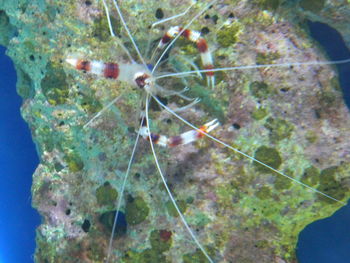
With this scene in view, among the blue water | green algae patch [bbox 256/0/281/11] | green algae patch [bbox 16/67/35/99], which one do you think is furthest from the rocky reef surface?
the blue water

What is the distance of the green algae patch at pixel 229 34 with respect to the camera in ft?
12.7

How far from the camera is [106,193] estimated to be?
425 centimetres

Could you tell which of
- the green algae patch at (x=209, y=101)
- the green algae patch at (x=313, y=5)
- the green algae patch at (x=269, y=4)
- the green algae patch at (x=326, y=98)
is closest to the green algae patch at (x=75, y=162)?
the green algae patch at (x=209, y=101)

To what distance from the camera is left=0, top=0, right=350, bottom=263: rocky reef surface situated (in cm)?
383

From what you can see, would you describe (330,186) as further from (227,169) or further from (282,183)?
(227,169)

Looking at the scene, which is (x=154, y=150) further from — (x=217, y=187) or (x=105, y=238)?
(x=105, y=238)

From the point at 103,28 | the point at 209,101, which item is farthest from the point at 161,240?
the point at 103,28

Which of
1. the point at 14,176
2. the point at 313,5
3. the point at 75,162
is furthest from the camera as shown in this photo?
the point at 14,176

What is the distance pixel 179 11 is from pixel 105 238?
3.10 metres

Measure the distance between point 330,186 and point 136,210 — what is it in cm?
243

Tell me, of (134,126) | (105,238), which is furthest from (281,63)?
(105,238)

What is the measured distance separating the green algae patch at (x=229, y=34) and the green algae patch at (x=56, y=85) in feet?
6.75

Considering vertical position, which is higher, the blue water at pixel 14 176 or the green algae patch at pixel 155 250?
the blue water at pixel 14 176

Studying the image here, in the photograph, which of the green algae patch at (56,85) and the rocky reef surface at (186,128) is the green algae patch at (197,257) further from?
the green algae patch at (56,85)
